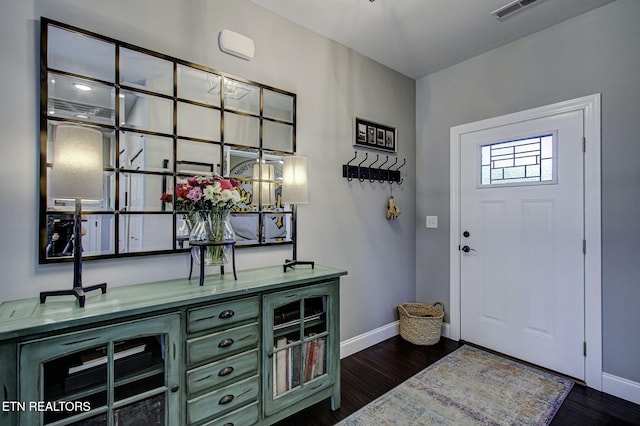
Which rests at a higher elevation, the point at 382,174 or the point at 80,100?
the point at 80,100

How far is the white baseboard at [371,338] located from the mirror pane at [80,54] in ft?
8.42

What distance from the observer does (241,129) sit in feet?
6.83

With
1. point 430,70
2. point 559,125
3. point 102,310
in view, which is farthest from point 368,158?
point 102,310

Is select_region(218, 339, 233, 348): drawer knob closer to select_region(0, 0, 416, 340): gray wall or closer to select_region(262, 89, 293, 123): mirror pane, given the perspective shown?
select_region(0, 0, 416, 340): gray wall

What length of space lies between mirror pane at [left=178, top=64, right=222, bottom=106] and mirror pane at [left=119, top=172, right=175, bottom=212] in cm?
54

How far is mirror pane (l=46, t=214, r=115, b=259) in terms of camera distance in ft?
4.83

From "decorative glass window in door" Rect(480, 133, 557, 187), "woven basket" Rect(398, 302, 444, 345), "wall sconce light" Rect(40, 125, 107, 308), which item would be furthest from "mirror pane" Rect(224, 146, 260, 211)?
"decorative glass window in door" Rect(480, 133, 557, 187)

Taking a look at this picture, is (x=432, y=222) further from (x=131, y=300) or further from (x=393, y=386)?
(x=131, y=300)

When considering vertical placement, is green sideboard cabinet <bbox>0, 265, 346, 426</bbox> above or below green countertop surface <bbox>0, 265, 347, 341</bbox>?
below

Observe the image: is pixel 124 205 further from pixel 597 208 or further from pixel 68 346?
pixel 597 208

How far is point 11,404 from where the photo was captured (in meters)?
1.04

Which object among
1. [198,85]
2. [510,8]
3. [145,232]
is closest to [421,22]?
[510,8]

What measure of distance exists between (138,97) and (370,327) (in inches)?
103

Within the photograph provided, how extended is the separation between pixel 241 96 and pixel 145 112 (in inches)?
24.8
